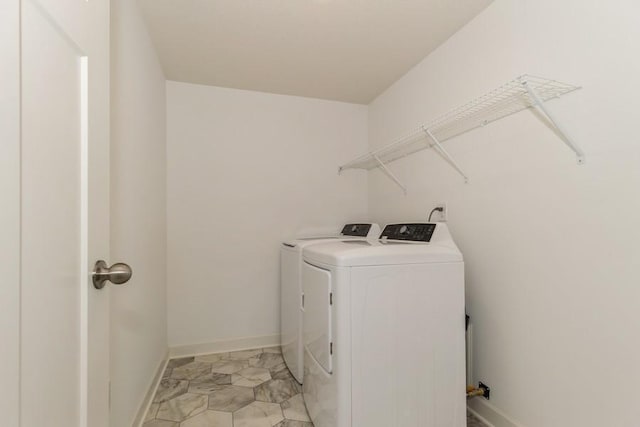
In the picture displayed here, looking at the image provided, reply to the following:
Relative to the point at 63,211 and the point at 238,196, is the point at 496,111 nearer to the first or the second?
the point at 63,211

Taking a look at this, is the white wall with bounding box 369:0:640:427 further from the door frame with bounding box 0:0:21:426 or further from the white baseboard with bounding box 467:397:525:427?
the door frame with bounding box 0:0:21:426

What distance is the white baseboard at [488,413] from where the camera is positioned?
1.58m

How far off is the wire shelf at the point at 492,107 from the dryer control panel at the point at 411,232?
536 millimetres

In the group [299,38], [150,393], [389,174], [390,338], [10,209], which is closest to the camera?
[10,209]

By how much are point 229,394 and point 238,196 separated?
154 centimetres

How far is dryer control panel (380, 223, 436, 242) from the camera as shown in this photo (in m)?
1.87

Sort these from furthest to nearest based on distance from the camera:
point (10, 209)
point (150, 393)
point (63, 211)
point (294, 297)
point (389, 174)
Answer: point (389, 174) → point (294, 297) → point (150, 393) → point (63, 211) → point (10, 209)

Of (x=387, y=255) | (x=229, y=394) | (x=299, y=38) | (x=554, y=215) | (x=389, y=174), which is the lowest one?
(x=229, y=394)

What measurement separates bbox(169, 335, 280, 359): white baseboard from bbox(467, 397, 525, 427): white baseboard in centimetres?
164

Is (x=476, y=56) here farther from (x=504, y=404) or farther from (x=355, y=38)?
(x=504, y=404)

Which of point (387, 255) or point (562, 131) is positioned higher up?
point (562, 131)

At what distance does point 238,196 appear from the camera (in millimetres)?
2768

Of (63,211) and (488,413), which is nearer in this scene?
(63,211)

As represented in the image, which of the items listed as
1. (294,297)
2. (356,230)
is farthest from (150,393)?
(356,230)
